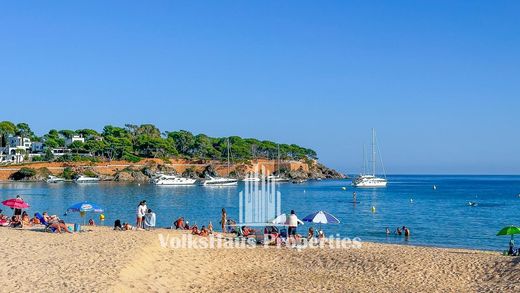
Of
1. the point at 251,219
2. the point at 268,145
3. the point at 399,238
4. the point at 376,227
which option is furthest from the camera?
the point at 268,145

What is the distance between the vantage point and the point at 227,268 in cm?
1905

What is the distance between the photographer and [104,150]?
13650 centimetres

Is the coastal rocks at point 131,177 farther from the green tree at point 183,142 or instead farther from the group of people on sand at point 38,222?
the group of people on sand at point 38,222

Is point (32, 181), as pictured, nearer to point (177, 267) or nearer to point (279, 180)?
point (279, 180)

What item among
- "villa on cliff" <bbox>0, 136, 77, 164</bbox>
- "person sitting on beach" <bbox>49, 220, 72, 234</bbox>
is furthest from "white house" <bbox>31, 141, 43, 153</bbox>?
"person sitting on beach" <bbox>49, 220, 72, 234</bbox>

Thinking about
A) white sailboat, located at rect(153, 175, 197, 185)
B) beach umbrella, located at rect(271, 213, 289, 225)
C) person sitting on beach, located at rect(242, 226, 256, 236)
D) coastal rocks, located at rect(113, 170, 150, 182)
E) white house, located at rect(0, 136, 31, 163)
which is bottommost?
person sitting on beach, located at rect(242, 226, 256, 236)

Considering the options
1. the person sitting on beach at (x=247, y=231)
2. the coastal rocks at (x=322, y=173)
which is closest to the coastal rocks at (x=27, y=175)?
the coastal rocks at (x=322, y=173)

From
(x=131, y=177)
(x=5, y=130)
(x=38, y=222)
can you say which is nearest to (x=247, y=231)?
(x=38, y=222)

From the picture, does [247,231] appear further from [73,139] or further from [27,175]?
[73,139]

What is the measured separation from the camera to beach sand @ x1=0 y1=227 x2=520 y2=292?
15.6 metres

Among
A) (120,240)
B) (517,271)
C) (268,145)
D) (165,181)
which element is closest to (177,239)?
(120,240)

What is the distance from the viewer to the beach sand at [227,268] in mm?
15578

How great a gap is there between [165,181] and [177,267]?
278ft

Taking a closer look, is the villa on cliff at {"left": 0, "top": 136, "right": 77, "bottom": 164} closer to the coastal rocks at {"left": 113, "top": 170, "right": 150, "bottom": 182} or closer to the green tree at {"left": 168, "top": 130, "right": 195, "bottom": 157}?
the green tree at {"left": 168, "top": 130, "right": 195, "bottom": 157}
